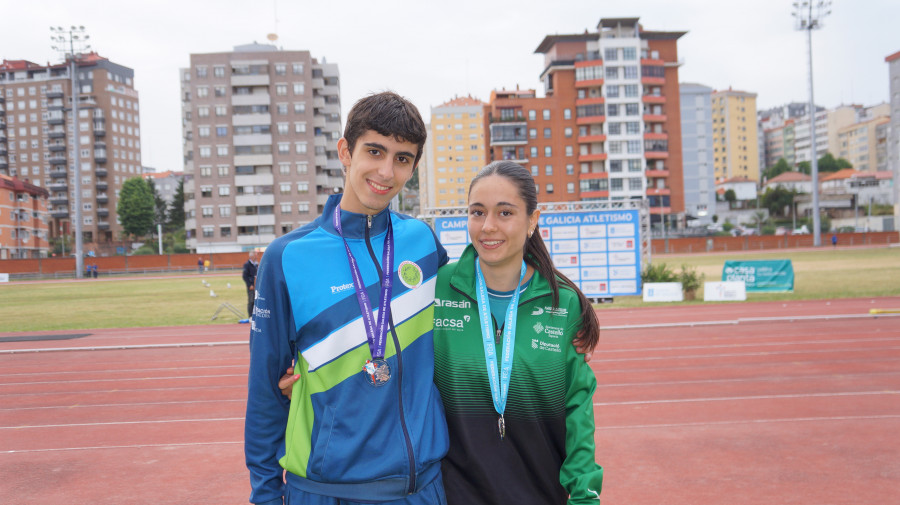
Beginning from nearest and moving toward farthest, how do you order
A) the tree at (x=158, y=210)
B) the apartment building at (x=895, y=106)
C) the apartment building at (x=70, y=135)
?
the apartment building at (x=895, y=106)
the tree at (x=158, y=210)
the apartment building at (x=70, y=135)

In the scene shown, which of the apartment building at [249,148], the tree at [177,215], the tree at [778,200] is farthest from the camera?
the tree at [177,215]

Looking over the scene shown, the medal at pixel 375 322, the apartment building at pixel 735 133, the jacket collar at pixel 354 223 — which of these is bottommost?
the medal at pixel 375 322

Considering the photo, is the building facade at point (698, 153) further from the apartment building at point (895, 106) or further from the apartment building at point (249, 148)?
the apartment building at point (249, 148)

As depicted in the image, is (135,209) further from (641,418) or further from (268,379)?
(268,379)

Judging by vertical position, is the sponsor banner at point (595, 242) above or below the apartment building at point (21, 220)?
below

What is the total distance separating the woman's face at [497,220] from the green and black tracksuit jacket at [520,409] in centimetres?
17

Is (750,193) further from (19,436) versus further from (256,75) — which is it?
(19,436)

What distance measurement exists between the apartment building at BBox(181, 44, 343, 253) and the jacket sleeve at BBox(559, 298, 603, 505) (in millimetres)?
67263

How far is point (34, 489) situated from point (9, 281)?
4949 centimetres

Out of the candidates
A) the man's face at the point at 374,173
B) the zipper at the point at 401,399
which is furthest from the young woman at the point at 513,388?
A: the man's face at the point at 374,173

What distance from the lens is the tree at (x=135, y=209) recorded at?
85688 mm

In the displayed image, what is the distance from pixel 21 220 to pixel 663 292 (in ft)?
223

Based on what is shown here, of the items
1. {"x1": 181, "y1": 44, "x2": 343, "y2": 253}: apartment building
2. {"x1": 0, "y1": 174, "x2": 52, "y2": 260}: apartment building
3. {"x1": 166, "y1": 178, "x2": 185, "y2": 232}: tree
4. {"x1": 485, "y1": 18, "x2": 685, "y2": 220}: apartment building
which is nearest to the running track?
{"x1": 181, "y1": 44, "x2": 343, "y2": 253}: apartment building

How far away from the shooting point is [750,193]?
109 meters
